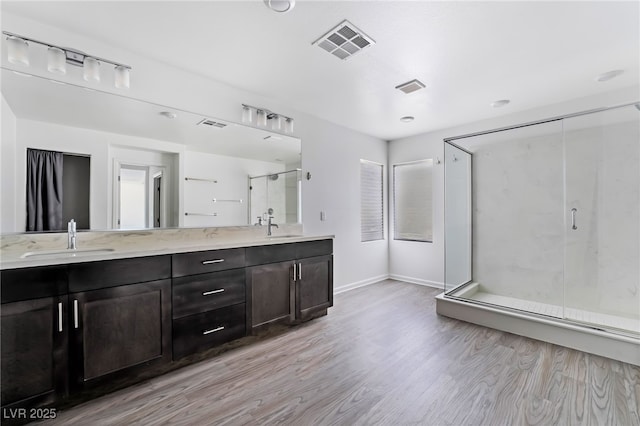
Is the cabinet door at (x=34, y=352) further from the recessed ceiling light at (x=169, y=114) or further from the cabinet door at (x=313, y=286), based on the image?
the cabinet door at (x=313, y=286)

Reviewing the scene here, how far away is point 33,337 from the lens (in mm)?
1531

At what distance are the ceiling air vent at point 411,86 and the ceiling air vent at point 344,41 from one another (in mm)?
795

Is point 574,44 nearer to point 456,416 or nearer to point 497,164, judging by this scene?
point 497,164

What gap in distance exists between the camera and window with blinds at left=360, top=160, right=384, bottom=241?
4560mm

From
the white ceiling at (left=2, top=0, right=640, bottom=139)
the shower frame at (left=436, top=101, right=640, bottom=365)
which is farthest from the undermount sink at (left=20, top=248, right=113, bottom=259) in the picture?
the shower frame at (left=436, top=101, right=640, bottom=365)

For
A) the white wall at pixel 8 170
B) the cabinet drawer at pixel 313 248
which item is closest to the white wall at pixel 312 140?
the white wall at pixel 8 170

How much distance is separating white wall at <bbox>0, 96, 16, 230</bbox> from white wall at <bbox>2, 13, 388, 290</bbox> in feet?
1.21

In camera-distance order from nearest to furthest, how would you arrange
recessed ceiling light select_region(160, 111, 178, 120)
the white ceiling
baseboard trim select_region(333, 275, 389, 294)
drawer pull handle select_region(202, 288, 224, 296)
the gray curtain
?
1. the white ceiling
2. the gray curtain
3. drawer pull handle select_region(202, 288, 224, 296)
4. recessed ceiling light select_region(160, 111, 178, 120)
5. baseboard trim select_region(333, 275, 389, 294)

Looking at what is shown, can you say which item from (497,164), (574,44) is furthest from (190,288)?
(497,164)

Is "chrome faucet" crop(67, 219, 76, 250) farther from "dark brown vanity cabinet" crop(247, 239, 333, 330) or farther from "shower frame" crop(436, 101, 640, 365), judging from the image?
"shower frame" crop(436, 101, 640, 365)

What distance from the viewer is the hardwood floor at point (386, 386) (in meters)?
1.62

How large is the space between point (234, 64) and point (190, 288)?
1.92 metres

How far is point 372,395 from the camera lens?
1817mm

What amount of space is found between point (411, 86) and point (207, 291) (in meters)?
2.72
